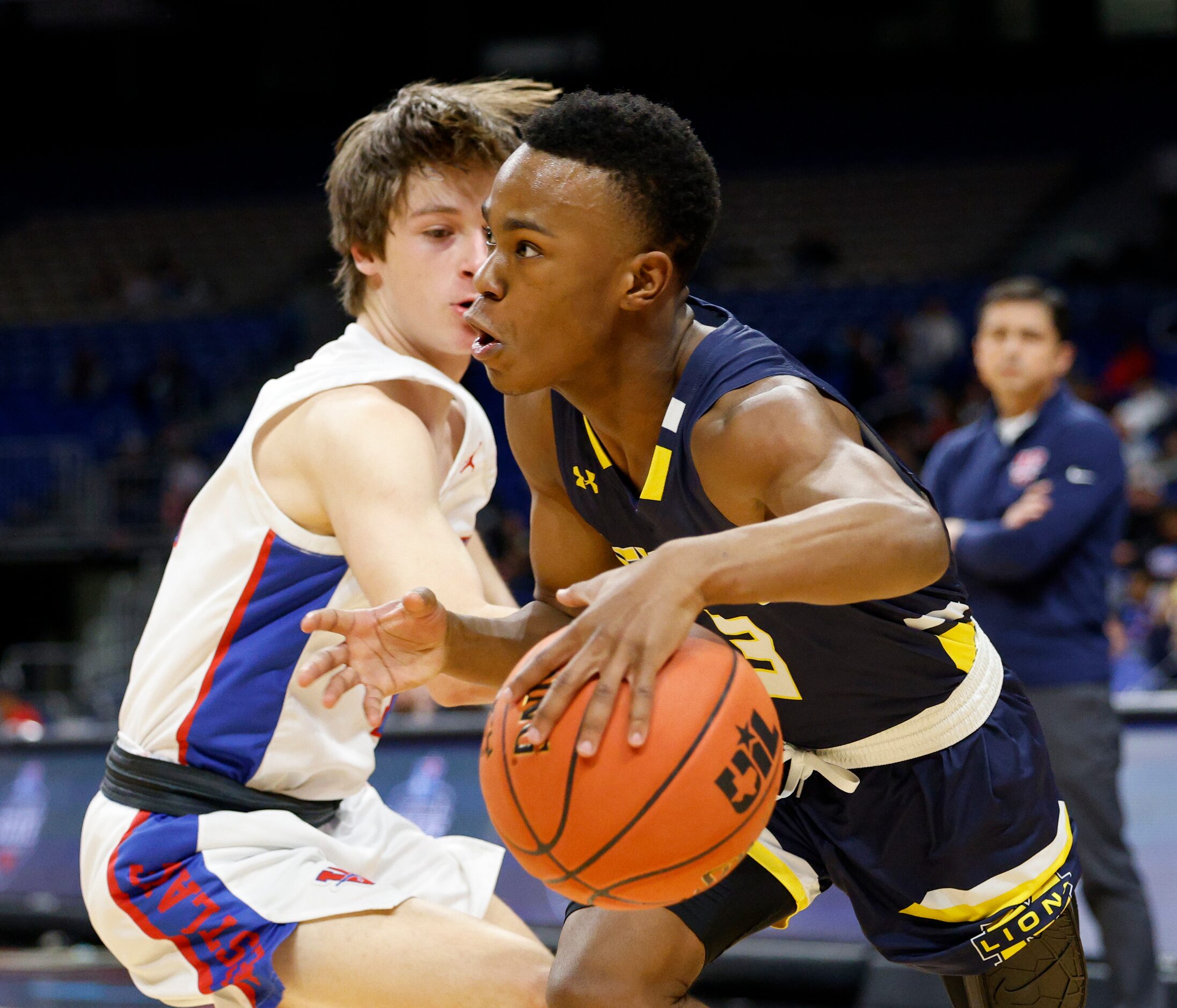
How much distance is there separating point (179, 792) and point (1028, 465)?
9.46ft

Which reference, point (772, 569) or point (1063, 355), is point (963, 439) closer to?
point (1063, 355)

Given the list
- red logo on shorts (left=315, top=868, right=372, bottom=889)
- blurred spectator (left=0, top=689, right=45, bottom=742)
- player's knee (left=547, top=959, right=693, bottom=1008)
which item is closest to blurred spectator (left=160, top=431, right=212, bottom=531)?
Result: blurred spectator (left=0, top=689, right=45, bottom=742)

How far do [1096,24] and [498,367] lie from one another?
16.2 m

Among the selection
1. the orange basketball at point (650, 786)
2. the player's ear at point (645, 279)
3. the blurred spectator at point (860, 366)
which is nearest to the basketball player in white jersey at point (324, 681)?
the orange basketball at point (650, 786)

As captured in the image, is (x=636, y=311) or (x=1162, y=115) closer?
(x=636, y=311)

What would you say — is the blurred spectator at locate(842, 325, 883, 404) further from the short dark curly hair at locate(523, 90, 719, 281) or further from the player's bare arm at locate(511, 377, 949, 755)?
the player's bare arm at locate(511, 377, 949, 755)

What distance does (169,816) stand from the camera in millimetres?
2229

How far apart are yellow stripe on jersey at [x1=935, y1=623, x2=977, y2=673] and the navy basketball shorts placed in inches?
4.5

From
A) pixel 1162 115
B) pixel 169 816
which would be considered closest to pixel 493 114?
pixel 169 816

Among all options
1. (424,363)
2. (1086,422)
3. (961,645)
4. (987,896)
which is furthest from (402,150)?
(1086,422)

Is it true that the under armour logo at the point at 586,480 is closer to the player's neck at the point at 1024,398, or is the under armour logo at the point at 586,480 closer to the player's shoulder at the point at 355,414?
the player's shoulder at the point at 355,414

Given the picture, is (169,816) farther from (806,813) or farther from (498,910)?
(806,813)

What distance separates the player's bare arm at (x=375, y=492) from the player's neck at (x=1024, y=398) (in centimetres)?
257

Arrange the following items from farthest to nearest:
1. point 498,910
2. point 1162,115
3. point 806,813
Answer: point 1162,115 → point 498,910 → point 806,813
